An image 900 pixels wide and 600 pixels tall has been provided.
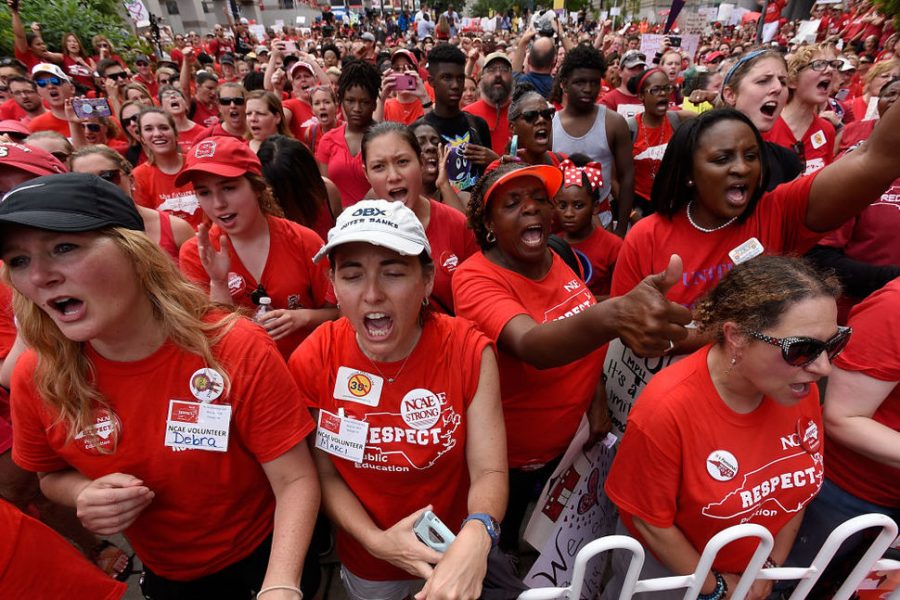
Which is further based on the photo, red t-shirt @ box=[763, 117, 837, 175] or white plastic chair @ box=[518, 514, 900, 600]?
red t-shirt @ box=[763, 117, 837, 175]

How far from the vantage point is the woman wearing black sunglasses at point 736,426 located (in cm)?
158

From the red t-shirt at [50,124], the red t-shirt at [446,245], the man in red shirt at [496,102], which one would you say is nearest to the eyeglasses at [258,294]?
the red t-shirt at [446,245]

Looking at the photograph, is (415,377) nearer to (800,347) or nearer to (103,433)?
(103,433)

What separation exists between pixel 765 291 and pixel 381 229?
4.24 feet

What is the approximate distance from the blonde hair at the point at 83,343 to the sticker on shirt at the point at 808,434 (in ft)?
6.63

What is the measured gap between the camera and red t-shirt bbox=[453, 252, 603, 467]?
6.88 ft

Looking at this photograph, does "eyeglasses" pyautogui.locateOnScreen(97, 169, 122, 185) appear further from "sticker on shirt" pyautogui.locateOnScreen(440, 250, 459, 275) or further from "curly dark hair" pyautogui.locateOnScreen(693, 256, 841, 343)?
"curly dark hair" pyautogui.locateOnScreen(693, 256, 841, 343)

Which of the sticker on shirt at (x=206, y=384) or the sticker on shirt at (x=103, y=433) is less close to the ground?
the sticker on shirt at (x=206, y=384)

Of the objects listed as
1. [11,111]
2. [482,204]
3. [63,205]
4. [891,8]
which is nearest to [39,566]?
[63,205]

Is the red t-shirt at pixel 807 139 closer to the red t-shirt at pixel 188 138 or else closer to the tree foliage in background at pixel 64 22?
the red t-shirt at pixel 188 138

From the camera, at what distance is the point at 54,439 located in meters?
1.56

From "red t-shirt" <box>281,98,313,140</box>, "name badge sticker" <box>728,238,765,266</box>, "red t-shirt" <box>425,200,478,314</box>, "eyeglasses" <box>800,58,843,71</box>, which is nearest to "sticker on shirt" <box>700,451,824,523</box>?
"name badge sticker" <box>728,238,765,266</box>

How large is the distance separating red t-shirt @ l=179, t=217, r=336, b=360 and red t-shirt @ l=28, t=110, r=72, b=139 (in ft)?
14.7

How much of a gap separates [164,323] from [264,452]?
54 cm
